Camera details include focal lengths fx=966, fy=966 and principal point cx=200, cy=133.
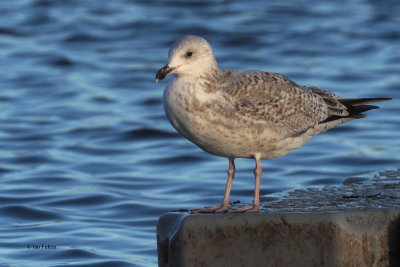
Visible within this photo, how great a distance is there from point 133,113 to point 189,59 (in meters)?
7.52

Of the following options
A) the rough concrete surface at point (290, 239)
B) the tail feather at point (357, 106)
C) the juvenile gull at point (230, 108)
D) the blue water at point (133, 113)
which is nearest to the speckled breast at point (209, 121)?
the juvenile gull at point (230, 108)

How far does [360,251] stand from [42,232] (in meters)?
4.22

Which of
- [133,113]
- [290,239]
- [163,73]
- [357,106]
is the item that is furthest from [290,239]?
[133,113]

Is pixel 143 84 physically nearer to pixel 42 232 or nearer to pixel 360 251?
pixel 42 232

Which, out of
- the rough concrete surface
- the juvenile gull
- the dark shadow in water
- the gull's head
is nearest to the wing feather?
the juvenile gull

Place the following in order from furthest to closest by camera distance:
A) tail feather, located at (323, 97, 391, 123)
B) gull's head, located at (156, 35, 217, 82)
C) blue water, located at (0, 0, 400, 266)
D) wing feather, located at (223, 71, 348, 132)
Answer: blue water, located at (0, 0, 400, 266), tail feather, located at (323, 97, 391, 123), wing feather, located at (223, 71, 348, 132), gull's head, located at (156, 35, 217, 82)

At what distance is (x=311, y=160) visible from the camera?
37.1ft

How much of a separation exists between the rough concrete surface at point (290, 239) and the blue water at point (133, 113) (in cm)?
247

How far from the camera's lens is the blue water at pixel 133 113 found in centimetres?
923

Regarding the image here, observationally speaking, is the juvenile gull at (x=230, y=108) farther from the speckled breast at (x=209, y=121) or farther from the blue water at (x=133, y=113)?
the blue water at (x=133, y=113)

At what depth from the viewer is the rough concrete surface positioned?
5.15m

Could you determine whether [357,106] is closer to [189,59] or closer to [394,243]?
[189,59]

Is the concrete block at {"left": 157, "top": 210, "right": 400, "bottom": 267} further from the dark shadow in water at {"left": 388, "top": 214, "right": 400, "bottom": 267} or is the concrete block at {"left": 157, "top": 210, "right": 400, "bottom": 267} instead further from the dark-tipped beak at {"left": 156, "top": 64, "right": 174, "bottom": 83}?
the dark-tipped beak at {"left": 156, "top": 64, "right": 174, "bottom": 83}

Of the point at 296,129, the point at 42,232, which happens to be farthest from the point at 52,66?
the point at 296,129
